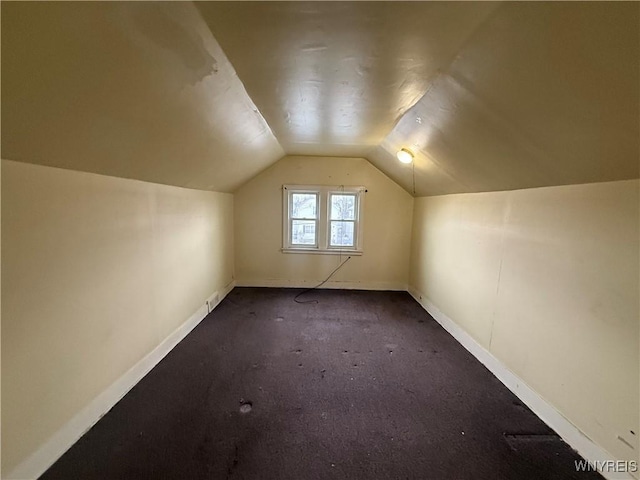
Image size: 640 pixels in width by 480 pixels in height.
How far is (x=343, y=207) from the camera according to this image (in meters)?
4.86

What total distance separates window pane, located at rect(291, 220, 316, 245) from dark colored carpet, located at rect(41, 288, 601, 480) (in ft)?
6.56

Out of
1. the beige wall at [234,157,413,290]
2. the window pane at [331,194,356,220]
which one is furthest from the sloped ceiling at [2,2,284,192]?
the window pane at [331,194,356,220]

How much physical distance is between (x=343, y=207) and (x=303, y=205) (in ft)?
2.15

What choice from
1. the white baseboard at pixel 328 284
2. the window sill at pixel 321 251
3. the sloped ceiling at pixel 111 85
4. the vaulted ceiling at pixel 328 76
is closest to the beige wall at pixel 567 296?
the vaulted ceiling at pixel 328 76

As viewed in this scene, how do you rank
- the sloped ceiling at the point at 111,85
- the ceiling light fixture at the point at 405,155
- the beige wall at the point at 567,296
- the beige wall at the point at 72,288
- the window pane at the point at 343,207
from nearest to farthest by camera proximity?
the sloped ceiling at the point at 111,85
the beige wall at the point at 72,288
the beige wall at the point at 567,296
the ceiling light fixture at the point at 405,155
the window pane at the point at 343,207

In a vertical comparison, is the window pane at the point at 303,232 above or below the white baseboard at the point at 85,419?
above

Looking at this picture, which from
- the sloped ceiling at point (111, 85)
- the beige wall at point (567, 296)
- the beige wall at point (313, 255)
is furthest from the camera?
the beige wall at point (313, 255)

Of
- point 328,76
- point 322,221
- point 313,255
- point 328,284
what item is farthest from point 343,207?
point 328,76

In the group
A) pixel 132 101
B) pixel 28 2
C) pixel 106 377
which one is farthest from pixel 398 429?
pixel 28 2

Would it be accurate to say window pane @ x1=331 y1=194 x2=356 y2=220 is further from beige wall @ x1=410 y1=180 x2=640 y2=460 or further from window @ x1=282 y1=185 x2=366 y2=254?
beige wall @ x1=410 y1=180 x2=640 y2=460

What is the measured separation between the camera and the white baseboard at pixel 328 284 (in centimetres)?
495

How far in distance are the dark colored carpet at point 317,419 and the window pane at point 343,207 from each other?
2190 mm

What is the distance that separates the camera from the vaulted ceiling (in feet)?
3.28
